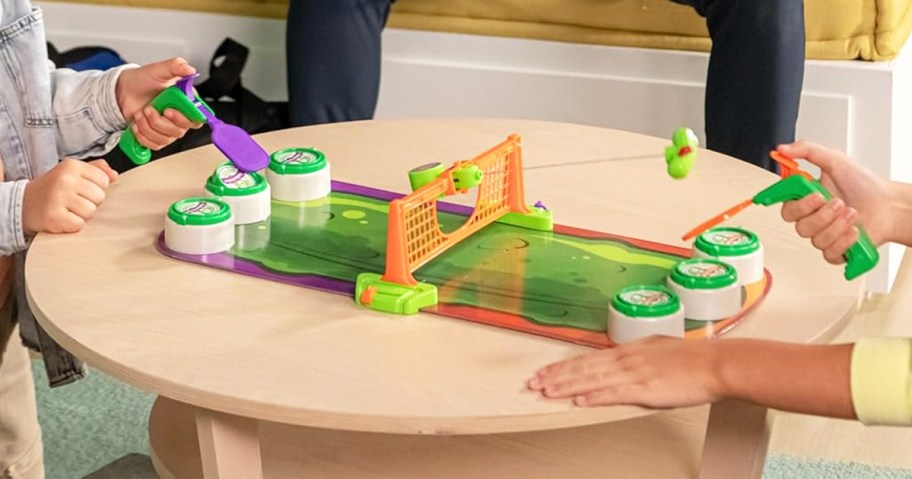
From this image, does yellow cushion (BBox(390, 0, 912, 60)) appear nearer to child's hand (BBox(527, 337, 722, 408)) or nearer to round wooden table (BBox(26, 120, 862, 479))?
round wooden table (BBox(26, 120, 862, 479))

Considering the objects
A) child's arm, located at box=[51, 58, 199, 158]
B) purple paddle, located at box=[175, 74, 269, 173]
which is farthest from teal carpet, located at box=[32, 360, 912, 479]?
purple paddle, located at box=[175, 74, 269, 173]

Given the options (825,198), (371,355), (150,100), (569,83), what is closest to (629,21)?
(569,83)

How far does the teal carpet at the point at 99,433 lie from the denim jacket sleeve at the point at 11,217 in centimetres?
40

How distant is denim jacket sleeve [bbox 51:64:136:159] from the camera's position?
117 centimetres

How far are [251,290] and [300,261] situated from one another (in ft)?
0.19

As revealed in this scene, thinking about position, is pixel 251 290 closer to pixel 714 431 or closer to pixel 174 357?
pixel 174 357

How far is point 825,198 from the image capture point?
89 centimetres

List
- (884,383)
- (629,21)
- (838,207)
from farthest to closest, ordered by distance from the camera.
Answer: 1. (629,21)
2. (838,207)
3. (884,383)

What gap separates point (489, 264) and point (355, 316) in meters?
0.13

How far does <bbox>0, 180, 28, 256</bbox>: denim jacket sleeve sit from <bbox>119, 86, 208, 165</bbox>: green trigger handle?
15 cm

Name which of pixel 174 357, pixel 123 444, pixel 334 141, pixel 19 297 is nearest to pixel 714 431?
pixel 174 357

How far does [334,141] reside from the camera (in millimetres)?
1217

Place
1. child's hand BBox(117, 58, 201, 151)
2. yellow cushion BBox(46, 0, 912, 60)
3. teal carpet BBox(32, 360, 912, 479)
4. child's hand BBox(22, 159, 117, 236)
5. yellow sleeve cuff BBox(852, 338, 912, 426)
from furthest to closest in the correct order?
yellow cushion BBox(46, 0, 912, 60)
teal carpet BBox(32, 360, 912, 479)
child's hand BBox(117, 58, 201, 151)
child's hand BBox(22, 159, 117, 236)
yellow sleeve cuff BBox(852, 338, 912, 426)

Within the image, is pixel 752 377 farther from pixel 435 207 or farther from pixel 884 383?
pixel 435 207
